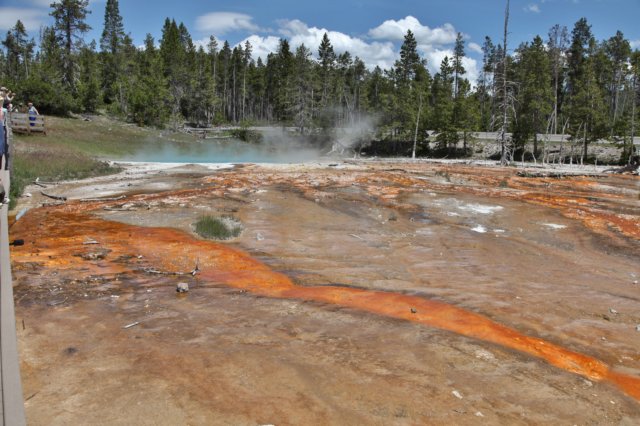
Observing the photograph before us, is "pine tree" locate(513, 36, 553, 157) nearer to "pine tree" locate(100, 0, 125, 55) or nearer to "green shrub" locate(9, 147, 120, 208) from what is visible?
"green shrub" locate(9, 147, 120, 208)

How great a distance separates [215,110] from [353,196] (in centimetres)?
5781

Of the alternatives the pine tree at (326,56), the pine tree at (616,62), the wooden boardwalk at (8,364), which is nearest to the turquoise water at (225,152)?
the pine tree at (326,56)

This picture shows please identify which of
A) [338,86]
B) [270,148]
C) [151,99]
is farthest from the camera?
[338,86]

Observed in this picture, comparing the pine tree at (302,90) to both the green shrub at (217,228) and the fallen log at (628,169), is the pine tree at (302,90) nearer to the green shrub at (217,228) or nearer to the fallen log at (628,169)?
the fallen log at (628,169)

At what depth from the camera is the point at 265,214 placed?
14508 millimetres

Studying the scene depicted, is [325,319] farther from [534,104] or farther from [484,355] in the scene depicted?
[534,104]

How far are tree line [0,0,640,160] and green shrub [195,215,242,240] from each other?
31345 mm

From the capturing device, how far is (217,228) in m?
11.8

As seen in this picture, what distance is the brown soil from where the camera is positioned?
4.41 metres

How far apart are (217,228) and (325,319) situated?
19.7ft

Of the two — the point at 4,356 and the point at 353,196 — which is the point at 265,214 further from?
the point at 4,356

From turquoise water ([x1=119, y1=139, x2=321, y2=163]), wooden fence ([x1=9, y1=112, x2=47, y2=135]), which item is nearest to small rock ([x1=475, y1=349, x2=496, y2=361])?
wooden fence ([x1=9, y1=112, x2=47, y2=135])

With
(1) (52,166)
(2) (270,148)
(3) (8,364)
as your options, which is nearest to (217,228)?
(3) (8,364)

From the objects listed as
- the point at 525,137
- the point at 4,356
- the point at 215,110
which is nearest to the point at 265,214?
the point at 4,356
